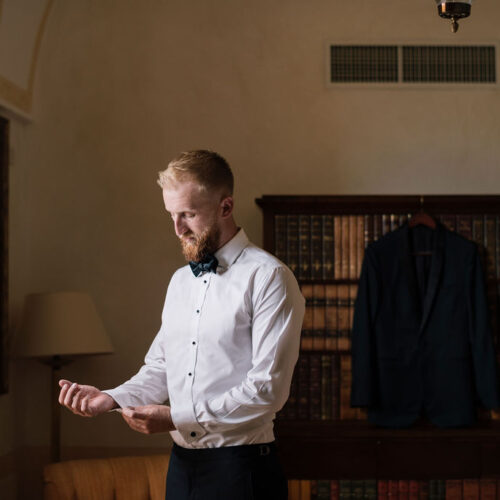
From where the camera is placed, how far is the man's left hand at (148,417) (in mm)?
1940

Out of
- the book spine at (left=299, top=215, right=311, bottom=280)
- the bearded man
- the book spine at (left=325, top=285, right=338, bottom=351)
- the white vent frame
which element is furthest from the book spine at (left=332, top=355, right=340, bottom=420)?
the bearded man

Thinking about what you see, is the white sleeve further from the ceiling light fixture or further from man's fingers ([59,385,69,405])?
the ceiling light fixture

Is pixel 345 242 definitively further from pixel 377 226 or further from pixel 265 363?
pixel 265 363

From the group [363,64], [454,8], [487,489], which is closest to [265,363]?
[454,8]

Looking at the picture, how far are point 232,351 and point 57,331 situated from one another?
2.27 metres

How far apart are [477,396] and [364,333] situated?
703mm

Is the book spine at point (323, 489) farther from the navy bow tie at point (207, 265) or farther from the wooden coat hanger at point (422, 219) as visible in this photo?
the navy bow tie at point (207, 265)

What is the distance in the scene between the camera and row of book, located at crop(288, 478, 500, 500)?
404 centimetres

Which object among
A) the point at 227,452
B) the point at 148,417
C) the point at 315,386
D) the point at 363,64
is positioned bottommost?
the point at 315,386

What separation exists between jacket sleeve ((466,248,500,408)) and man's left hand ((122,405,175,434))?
98.4 inches

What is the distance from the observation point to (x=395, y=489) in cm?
405

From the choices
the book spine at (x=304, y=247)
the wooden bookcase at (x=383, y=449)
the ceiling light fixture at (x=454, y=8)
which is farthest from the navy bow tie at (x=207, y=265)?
the book spine at (x=304, y=247)

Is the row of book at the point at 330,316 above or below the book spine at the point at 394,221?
below

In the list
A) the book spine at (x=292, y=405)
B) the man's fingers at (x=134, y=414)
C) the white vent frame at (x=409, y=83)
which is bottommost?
the book spine at (x=292, y=405)
